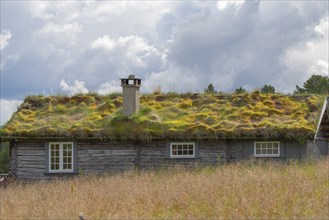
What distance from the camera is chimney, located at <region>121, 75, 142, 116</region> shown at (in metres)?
25.8

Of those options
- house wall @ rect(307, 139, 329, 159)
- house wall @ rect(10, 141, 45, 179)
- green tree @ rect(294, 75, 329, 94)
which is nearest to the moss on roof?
house wall @ rect(10, 141, 45, 179)

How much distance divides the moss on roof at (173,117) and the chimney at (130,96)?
1.20ft

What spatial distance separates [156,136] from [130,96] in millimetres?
2477

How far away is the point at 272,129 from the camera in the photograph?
24.0 meters

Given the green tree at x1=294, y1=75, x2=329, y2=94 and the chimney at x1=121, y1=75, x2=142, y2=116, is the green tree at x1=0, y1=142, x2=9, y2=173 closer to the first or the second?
the green tree at x1=294, y1=75, x2=329, y2=94

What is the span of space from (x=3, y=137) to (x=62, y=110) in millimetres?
3498

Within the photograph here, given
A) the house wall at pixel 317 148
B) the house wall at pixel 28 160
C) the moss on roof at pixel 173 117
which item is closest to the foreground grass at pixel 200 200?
the moss on roof at pixel 173 117

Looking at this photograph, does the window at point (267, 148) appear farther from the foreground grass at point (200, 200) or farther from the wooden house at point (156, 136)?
the foreground grass at point (200, 200)

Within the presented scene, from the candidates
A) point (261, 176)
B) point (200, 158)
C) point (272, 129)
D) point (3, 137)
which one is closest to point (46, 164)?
point (3, 137)

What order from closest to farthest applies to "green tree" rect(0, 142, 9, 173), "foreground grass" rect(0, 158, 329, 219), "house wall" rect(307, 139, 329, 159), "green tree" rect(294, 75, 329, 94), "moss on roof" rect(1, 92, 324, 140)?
"foreground grass" rect(0, 158, 329, 219) → "moss on roof" rect(1, 92, 324, 140) → "house wall" rect(307, 139, 329, 159) → "green tree" rect(294, 75, 329, 94) → "green tree" rect(0, 142, 9, 173)

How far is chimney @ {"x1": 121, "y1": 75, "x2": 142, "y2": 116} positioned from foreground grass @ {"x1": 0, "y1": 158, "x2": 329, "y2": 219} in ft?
31.4

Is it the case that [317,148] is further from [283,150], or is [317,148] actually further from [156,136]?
[156,136]

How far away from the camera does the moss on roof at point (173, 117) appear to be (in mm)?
24337

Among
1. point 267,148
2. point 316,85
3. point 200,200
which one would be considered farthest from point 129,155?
point 316,85
